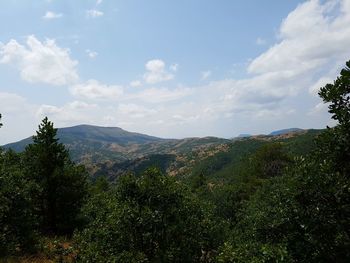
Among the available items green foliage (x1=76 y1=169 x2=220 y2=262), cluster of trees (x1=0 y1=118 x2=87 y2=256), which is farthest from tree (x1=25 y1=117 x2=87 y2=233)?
green foliage (x1=76 y1=169 x2=220 y2=262)

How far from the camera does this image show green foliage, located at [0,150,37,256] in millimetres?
22609

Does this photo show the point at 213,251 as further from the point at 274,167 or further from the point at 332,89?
the point at 274,167

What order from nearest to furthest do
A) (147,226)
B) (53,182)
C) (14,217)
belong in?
(147,226)
(14,217)
(53,182)

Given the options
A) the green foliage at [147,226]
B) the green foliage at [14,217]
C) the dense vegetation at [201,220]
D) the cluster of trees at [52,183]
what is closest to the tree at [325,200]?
the dense vegetation at [201,220]

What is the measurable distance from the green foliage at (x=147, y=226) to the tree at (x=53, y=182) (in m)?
19.8

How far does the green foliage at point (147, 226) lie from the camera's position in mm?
16141

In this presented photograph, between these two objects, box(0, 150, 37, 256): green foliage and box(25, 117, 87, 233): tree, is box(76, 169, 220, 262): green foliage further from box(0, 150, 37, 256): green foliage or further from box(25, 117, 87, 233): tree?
box(25, 117, 87, 233): tree

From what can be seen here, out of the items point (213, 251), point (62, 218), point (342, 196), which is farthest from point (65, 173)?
point (342, 196)

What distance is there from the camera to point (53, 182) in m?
36.6

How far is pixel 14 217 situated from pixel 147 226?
12.5 metres

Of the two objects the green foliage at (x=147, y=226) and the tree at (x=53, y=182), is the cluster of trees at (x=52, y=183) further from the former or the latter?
the green foliage at (x=147, y=226)

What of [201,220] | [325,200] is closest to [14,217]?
[201,220]

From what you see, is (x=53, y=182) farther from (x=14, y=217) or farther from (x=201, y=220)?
(x=201, y=220)

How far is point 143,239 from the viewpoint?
1664 cm
